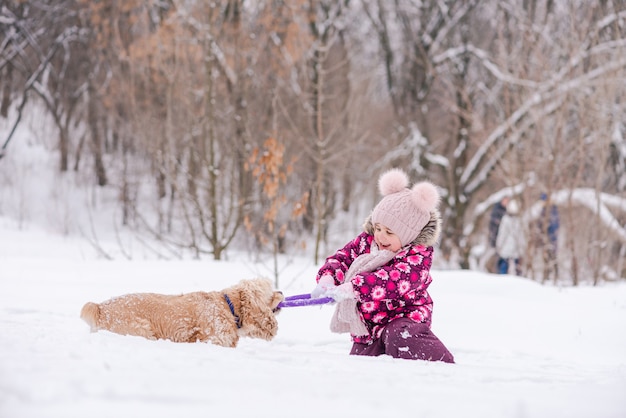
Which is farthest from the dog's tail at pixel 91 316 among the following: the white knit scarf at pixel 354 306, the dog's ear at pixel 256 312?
the white knit scarf at pixel 354 306

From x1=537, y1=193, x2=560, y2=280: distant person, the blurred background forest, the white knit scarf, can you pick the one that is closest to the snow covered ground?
the white knit scarf

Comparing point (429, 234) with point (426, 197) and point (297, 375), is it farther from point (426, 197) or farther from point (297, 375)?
point (297, 375)

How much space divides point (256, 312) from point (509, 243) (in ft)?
26.3

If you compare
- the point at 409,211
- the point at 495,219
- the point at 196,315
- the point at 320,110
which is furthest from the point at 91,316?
the point at 495,219

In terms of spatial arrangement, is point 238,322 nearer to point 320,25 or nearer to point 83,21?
point 320,25

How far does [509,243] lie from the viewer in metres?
10.4

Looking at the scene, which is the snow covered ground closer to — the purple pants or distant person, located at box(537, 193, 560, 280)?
the purple pants

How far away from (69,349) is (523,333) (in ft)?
15.2

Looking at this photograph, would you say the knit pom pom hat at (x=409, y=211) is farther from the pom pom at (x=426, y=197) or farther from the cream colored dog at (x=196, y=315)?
the cream colored dog at (x=196, y=315)

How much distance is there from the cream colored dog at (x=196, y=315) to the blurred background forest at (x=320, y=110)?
310cm

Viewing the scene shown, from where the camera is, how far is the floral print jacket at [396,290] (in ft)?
11.8

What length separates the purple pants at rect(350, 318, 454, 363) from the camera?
11.5 feet

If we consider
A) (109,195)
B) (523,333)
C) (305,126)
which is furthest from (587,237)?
(109,195)

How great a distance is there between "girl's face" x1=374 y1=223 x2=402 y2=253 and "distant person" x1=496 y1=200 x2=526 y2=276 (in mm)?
6595
